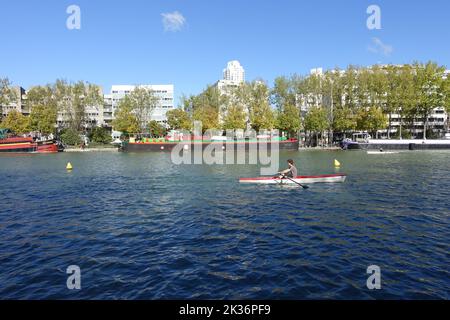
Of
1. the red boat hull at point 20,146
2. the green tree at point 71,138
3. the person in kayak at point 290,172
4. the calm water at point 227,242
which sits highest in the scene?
the green tree at point 71,138

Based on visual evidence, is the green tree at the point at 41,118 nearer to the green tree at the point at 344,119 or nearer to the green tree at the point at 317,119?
the green tree at the point at 317,119

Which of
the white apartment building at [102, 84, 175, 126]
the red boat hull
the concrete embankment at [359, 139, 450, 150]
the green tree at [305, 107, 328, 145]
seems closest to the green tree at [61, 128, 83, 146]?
the red boat hull

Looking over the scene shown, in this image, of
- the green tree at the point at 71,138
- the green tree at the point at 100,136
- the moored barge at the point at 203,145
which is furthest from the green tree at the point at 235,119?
the green tree at the point at 71,138

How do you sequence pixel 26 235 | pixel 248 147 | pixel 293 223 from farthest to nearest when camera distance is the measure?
1. pixel 248 147
2. pixel 293 223
3. pixel 26 235

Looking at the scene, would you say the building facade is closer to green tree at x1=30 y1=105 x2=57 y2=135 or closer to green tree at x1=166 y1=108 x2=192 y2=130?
green tree at x1=166 y1=108 x2=192 y2=130

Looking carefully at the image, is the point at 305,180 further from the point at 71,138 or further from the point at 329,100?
the point at 71,138

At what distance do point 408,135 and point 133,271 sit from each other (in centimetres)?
13759

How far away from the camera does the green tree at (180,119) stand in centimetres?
11381

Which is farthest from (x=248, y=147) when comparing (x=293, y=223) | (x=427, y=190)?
(x=293, y=223)

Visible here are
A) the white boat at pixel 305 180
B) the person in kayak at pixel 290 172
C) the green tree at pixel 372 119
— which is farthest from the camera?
the green tree at pixel 372 119

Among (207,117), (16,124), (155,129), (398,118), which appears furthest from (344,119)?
(16,124)

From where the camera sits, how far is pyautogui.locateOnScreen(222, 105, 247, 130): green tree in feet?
358

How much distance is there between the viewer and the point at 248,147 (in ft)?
317

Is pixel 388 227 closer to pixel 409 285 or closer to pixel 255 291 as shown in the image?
pixel 409 285
